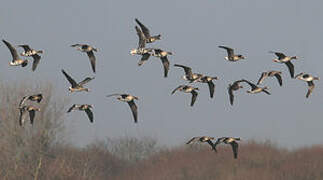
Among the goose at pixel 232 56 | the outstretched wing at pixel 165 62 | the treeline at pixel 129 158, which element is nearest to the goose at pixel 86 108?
the outstretched wing at pixel 165 62

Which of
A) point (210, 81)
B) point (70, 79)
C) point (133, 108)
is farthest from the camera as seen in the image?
point (210, 81)

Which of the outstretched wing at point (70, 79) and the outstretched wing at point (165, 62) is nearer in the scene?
the outstretched wing at point (70, 79)

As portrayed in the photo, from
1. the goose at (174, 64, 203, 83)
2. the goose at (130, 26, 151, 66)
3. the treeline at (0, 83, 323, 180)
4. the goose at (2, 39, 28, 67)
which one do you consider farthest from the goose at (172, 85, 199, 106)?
the treeline at (0, 83, 323, 180)

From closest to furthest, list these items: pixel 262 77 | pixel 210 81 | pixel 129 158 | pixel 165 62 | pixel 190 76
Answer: pixel 262 77
pixel 165 62
pixel 190 76
pixel 210 81
pixel 129 158

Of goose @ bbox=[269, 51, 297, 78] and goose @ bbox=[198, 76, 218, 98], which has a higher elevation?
goose @ bbox=[269, 51, 297, 78]

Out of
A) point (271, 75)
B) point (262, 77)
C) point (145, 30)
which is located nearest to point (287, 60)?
point (271, 75)

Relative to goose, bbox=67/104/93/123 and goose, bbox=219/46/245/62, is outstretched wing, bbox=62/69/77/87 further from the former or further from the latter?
goose, bbox=219/46/245/62

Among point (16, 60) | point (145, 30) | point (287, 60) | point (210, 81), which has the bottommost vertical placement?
point (210, 81)

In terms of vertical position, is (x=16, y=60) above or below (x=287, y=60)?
above

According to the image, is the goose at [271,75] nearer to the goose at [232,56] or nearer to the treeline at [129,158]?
the goose at [232,56]

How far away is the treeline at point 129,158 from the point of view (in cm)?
2056

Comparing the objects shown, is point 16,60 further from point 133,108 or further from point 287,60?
point 287,60

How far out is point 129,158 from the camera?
32.2 metres

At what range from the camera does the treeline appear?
20562 mm
